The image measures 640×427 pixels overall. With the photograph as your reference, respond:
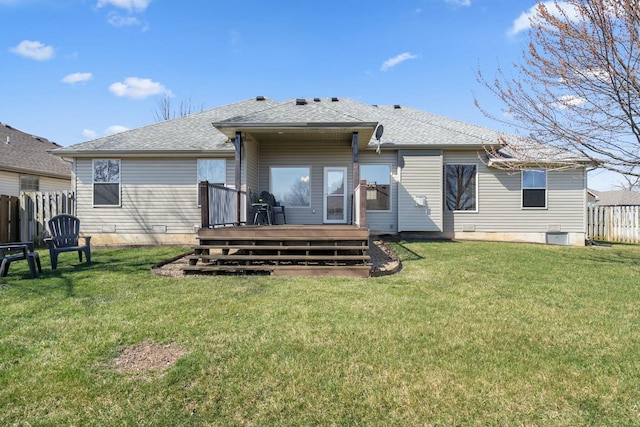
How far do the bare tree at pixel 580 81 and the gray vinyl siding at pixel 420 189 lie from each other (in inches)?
105

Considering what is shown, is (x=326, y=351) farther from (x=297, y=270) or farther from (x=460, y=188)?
(x=460, y=188)

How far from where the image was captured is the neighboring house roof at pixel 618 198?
38.0 metres

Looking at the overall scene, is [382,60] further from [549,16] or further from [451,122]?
[549,16]

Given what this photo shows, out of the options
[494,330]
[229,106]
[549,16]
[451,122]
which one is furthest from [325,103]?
[494,330]

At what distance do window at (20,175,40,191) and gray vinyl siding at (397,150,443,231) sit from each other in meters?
15.2

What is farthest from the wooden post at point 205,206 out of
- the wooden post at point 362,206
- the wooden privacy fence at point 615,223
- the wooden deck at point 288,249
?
the wooden privacy fence at point 615,223

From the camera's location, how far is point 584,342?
3205mm

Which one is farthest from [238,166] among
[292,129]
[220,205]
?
[292,129]

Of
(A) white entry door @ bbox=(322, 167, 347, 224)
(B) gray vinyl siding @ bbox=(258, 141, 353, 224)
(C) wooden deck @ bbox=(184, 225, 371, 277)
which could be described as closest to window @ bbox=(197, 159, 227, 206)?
(B) gray vinyl siding @ bbox=(258, 141, 353, 224)

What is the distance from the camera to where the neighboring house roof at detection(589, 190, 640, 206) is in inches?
1495

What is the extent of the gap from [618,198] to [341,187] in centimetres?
4514

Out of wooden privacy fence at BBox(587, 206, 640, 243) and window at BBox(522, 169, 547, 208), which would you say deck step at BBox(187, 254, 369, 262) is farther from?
wooden privacy fence at BBox(587, 206, 640, 243)

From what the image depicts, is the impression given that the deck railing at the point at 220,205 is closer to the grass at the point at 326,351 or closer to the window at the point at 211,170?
the grass at the point at 326,351

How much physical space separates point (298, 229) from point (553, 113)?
5.97 metres
